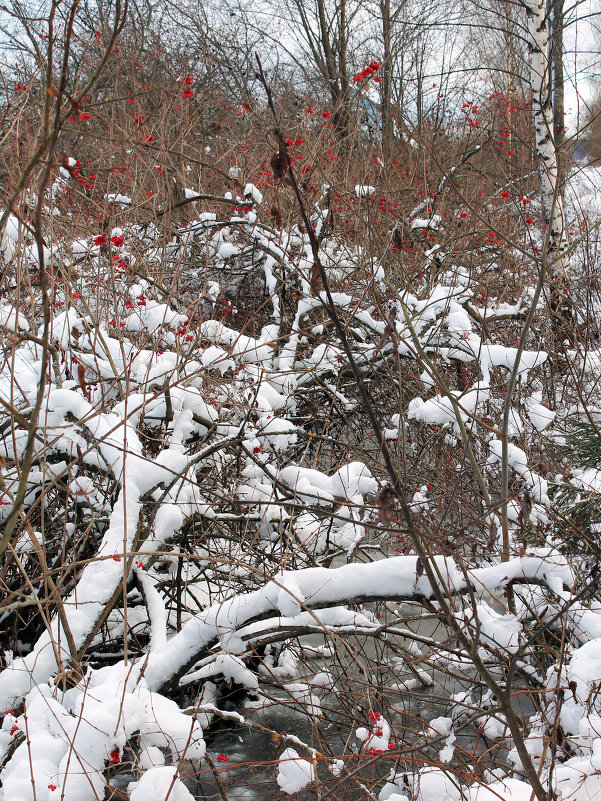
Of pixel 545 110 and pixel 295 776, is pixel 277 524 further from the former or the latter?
pixel 545 110

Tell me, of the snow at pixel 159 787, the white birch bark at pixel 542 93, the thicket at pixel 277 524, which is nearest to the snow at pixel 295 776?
the thicket at pixel 277 524

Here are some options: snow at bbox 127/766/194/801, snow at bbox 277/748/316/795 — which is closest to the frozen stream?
snow at bbox 277/748/316/795

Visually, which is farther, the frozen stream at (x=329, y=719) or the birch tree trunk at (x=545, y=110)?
the birch tree trunk at (x=545, y=110)

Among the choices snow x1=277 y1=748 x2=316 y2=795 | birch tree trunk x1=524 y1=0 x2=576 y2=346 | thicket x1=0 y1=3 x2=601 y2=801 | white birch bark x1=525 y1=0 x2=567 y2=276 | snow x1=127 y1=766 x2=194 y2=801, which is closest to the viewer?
snow x1=127 y1=766 x2=194 y2=801

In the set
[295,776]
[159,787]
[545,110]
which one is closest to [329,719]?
[295,776]

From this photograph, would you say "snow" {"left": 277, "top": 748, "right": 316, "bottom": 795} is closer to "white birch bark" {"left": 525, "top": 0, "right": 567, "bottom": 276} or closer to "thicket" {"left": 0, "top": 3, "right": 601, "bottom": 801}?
"thicket" {"left": 0, "top": 3, "right": 601, "bottom": 801}

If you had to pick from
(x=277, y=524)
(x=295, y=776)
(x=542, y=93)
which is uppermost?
(x=542, y=93)

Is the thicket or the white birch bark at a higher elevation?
the white birch bark

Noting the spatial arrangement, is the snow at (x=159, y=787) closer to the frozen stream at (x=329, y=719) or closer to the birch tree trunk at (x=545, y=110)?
the frozen stream at (x=329, y=719)

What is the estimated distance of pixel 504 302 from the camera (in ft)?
17.1

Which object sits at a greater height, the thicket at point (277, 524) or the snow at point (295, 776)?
the thicket at point (277, 524)

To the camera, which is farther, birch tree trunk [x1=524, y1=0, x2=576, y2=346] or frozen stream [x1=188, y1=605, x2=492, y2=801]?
birch tree trunk [x1=524, y1=0, x2=576, y2=346]

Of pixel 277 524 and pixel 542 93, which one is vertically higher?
pixel 542 93

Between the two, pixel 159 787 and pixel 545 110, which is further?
pixel 545 110
